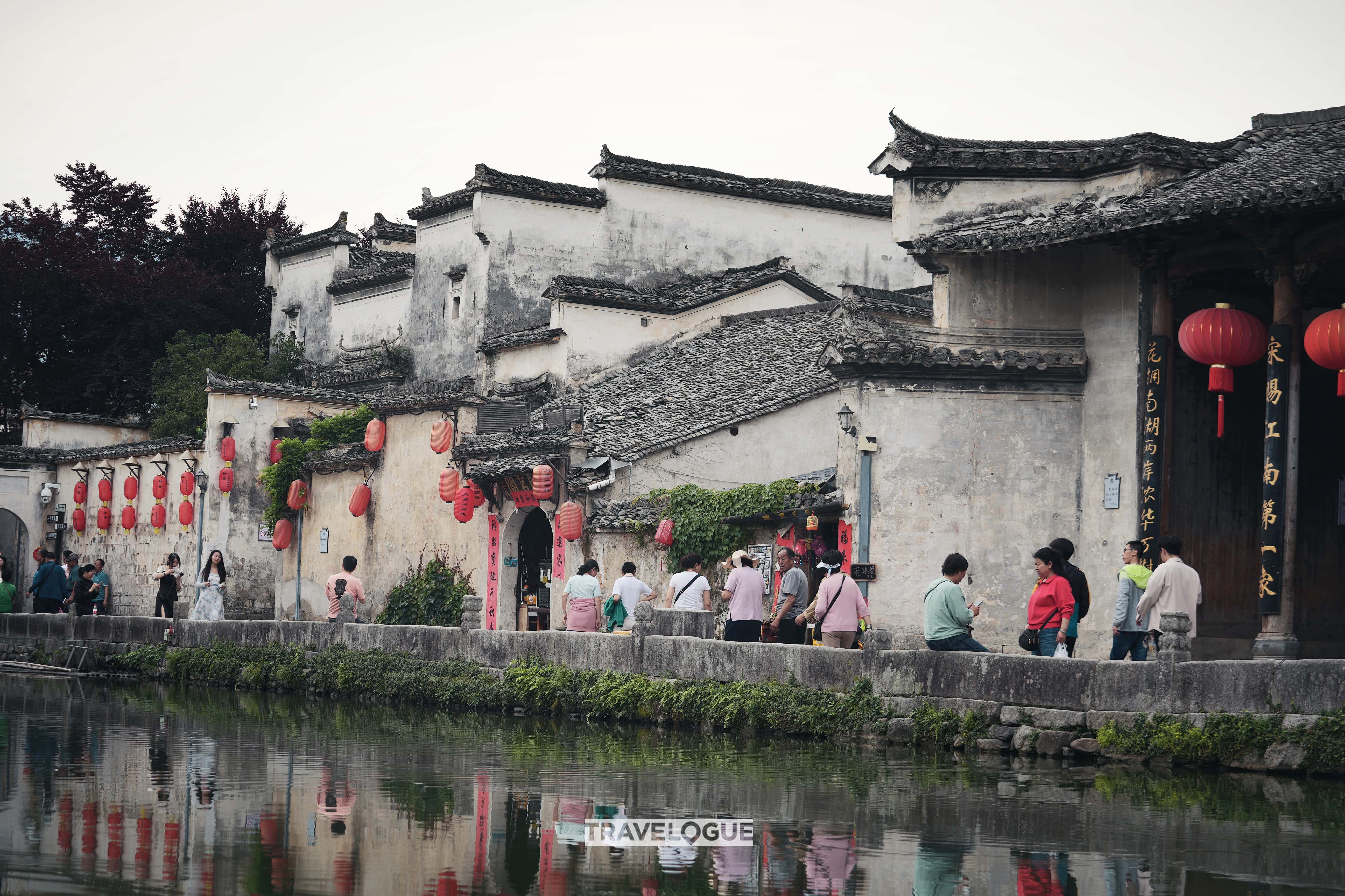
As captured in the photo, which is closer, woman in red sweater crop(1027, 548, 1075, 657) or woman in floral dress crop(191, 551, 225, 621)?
woman in red sweater crop(1027, 548, 1075, 657)

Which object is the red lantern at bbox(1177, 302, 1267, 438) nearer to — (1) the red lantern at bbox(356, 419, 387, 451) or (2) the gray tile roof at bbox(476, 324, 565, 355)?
(2) the gray tile roof at bbox(476, 324, 565, 355)

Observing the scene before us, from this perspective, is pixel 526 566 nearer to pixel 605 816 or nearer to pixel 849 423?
pixel 849 423

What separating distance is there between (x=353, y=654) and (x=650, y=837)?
11.7m

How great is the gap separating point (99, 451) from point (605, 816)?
27867 millimetres

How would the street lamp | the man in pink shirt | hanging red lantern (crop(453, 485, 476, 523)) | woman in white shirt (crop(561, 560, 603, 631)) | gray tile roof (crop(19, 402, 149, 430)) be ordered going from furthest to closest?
gray tile roof (crop(19, 402, 149, 430)) → hanging red lantern (crop(453, 485, 476, 523)) → the man in pink shirt → woman in white shirt (crop(561, 560, 603, 631)) → the street lamp

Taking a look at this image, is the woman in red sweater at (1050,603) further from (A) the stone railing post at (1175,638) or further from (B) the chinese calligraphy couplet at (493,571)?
(B) the chinese calligraphy couplet at (493,571)

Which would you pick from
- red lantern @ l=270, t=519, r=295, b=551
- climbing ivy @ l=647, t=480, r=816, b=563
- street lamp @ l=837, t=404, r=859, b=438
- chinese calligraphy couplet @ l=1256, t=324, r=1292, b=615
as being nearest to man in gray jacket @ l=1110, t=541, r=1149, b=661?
chinese calligraphy couplet @ l=1256, t=324, r=1292, b=615

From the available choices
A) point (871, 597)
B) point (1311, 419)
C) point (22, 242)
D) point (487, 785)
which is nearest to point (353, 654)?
point (871, 597)

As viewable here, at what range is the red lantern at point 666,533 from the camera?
21.7 metres

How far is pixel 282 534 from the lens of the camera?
30375 millimetres

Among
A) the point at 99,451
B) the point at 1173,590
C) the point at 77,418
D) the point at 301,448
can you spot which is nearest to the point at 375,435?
the point at 301,448

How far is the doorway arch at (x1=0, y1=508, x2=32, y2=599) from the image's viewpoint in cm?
3684

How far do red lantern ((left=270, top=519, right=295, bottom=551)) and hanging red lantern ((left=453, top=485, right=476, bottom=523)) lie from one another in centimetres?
587

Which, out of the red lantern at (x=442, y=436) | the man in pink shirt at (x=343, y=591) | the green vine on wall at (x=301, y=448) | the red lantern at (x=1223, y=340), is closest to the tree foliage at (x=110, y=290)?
the green vine on wall at (x=301, y=448)
